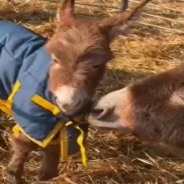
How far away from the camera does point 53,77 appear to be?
101 inches

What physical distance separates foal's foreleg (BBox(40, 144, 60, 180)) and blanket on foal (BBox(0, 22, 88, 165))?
0.13m

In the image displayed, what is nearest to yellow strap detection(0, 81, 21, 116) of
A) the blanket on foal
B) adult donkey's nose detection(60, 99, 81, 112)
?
the blanket on foal

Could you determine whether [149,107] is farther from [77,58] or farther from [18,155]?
[18,155]

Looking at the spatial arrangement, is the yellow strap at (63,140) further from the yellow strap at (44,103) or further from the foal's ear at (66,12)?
the foal's ear at (66,12)

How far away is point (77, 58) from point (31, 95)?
1.14 ft

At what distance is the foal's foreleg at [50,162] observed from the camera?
296 cm

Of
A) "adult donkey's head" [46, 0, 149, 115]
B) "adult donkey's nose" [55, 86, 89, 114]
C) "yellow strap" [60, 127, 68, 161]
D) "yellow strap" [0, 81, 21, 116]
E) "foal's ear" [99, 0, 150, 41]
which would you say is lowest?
"yellow strap" [60, 127, 68, 161]

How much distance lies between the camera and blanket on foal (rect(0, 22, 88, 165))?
271 cm

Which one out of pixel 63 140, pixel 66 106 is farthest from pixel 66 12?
pixel 63 140

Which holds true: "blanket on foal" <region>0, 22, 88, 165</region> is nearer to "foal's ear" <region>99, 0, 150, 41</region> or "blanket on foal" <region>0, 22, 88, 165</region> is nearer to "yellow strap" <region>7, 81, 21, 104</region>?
"yellow strap" <region>7, 81, 21, 104</region>

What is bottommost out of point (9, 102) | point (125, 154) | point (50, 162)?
point (125, 154)

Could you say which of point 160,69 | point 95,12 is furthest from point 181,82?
point 95,12

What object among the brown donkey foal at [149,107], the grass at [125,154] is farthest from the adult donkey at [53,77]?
the grass at [125,154]

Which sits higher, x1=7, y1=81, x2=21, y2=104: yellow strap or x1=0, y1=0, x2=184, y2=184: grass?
x1=7, y1=81, x2=21, y2=104: yellow strap
